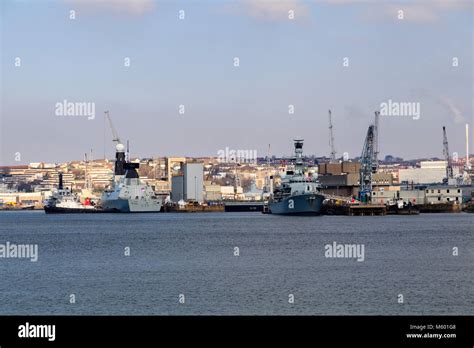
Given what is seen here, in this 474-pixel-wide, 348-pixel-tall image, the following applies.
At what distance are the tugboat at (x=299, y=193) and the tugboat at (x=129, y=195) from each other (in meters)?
38.0

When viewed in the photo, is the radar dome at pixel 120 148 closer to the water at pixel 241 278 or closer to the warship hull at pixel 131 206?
the warship hull at pixel 131 206

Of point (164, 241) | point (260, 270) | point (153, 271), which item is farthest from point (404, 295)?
point (164, 241)

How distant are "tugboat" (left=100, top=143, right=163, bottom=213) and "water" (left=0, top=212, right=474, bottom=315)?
86.1m

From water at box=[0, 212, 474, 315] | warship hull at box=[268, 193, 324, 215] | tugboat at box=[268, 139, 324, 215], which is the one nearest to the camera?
water at box=[0, 212, 474, 315]

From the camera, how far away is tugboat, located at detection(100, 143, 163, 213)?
509ft

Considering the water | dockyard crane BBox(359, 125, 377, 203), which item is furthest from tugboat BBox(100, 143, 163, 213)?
the water

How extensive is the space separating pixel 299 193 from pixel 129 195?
4486 cm

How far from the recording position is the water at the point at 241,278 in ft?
108

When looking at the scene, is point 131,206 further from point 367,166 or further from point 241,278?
point 241,278

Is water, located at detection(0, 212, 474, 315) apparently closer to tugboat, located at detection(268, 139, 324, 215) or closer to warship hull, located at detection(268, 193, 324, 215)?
warship hull, located at detection(268, 193, 324, 215)

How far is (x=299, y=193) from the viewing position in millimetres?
118375

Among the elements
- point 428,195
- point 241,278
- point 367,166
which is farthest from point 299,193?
point 241,278
